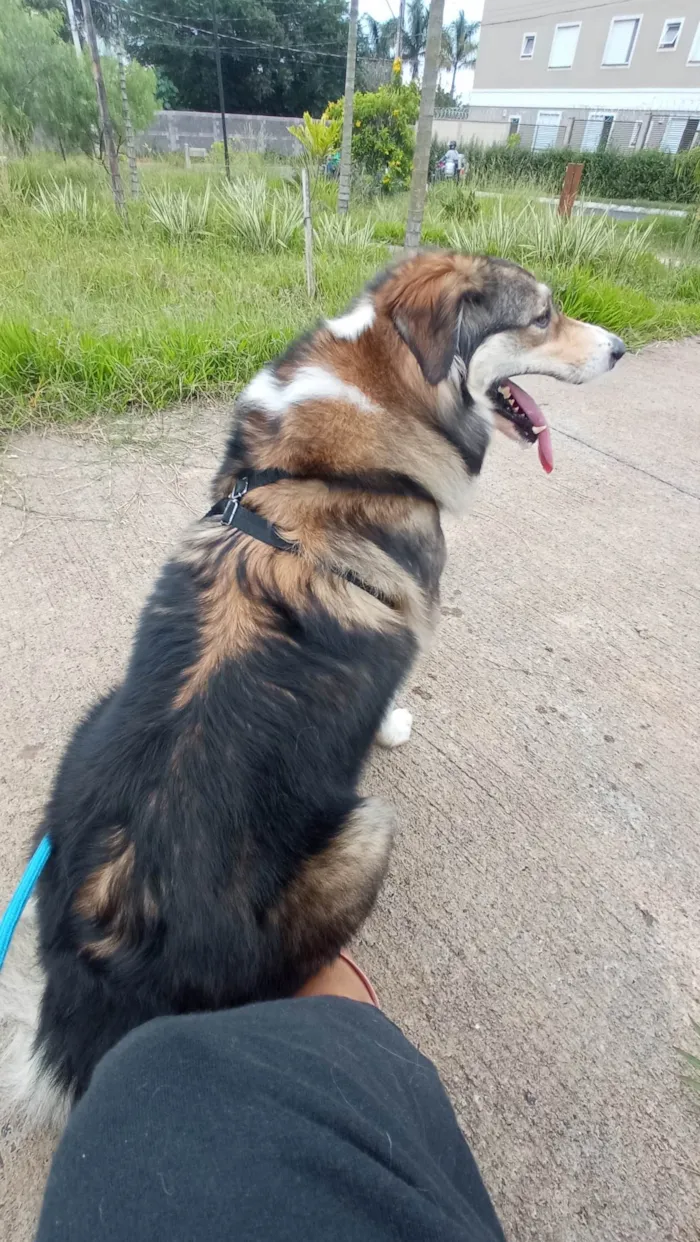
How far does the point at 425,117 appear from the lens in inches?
222

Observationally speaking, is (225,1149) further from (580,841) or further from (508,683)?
(508,683)

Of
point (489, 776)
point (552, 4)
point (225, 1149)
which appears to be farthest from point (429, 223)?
point (552, 4)

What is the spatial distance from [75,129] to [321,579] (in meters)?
14.8

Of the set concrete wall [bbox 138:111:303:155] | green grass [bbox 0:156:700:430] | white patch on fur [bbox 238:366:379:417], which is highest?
white patch on fur [bbox 238:366:379:417]

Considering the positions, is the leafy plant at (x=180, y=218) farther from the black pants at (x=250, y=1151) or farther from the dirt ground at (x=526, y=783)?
the black pants at (x=250, y=1151)

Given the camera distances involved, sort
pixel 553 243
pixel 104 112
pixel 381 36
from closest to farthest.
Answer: pixel 553 243
pixel 104 112
pixel 381 36

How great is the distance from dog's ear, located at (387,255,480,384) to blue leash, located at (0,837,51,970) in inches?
57.4

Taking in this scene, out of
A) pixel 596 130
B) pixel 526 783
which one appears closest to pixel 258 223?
pixel 526 783

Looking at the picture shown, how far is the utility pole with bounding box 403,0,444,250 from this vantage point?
533cm

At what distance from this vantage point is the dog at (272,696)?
114cm

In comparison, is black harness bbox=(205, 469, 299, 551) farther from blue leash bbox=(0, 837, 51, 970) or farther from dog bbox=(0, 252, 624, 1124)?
blue leash bbox=(0, 837, 51, 970)

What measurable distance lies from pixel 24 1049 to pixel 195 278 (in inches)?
238

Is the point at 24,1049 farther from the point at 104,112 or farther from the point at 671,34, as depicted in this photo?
the point at 671,34

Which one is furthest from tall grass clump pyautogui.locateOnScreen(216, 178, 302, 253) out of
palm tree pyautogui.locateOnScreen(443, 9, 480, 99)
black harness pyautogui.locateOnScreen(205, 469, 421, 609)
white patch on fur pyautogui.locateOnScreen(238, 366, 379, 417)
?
palm tree pyautogui.locateOnScreen(443, 9, 480, 99)
